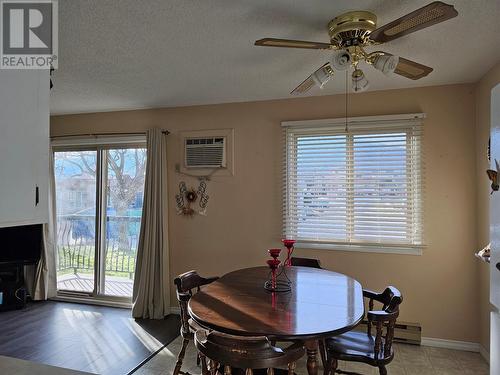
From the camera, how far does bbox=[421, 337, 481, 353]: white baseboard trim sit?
3029 millimetres

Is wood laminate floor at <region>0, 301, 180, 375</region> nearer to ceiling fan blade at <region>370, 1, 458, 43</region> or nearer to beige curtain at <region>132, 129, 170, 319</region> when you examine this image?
beige curtain at <region>132, 129, 170, 319</region>

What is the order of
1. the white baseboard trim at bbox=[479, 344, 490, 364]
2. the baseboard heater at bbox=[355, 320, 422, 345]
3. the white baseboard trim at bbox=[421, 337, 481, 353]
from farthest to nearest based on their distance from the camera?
1. the baseboard heater at bbox=[355, 320, 422, 345]
2. the white baseboard trim at bbox=[421, 337, 481, 353]
3. the white baseboard trim at bbox=[479, 344, 490, 364]

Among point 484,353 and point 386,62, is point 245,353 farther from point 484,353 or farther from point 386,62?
point 484,353

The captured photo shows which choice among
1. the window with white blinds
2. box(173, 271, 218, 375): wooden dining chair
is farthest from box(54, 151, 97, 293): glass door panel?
the window with white blinds

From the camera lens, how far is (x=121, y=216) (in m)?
4.36

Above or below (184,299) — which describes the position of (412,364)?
below

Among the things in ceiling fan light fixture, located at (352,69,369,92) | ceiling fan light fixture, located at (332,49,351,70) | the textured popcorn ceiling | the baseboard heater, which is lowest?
the baseboard heater

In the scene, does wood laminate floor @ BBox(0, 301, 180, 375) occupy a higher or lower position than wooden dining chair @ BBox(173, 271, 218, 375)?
lower

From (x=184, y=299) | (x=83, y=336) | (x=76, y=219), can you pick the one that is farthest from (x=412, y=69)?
(x=76, y=219)

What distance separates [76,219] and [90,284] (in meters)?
0.90

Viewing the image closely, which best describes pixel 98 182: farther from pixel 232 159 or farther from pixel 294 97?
pixel 294 97

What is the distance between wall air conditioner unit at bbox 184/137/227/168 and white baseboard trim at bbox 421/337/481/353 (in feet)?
8.79

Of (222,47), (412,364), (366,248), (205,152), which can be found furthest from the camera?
(205,152)

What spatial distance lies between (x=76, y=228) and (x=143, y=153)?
4.75 feet
